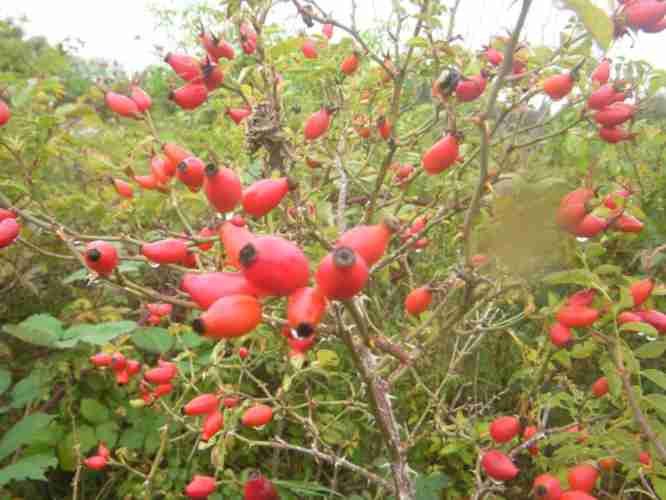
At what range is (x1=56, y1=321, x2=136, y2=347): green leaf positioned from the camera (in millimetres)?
1837

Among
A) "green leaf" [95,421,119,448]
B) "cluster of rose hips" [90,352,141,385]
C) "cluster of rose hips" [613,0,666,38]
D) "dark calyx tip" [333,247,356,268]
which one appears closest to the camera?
"dark calyx tip" [333,247,356,268]

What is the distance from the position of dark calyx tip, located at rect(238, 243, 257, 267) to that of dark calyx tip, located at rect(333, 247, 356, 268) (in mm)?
107

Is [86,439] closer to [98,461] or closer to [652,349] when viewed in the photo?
[98,461]

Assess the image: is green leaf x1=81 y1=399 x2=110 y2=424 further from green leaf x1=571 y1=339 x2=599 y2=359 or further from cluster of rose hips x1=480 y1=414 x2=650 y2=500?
green leaf x1=571 y1=339 x2=599 y2=359

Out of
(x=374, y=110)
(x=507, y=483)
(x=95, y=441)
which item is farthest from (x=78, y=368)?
(x=507, y=483)

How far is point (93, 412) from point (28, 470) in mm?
682

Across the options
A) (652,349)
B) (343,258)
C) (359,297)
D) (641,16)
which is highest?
(641,16)

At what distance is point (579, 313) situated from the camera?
1.08 metres

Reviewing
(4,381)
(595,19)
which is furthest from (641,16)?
(4,381)

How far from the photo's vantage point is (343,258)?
0.67 meters

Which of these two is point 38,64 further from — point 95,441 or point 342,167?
point 342,167

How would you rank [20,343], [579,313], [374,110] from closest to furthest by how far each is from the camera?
[579,313] < [374,110] < [20,343]

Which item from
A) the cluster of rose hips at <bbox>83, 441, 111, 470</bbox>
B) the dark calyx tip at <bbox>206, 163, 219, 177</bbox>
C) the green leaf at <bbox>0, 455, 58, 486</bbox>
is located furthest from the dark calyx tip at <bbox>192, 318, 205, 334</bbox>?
the cluster of rose hips at <bbox>83, 441, 111, 470</bbox>

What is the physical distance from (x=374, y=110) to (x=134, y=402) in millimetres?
1567
